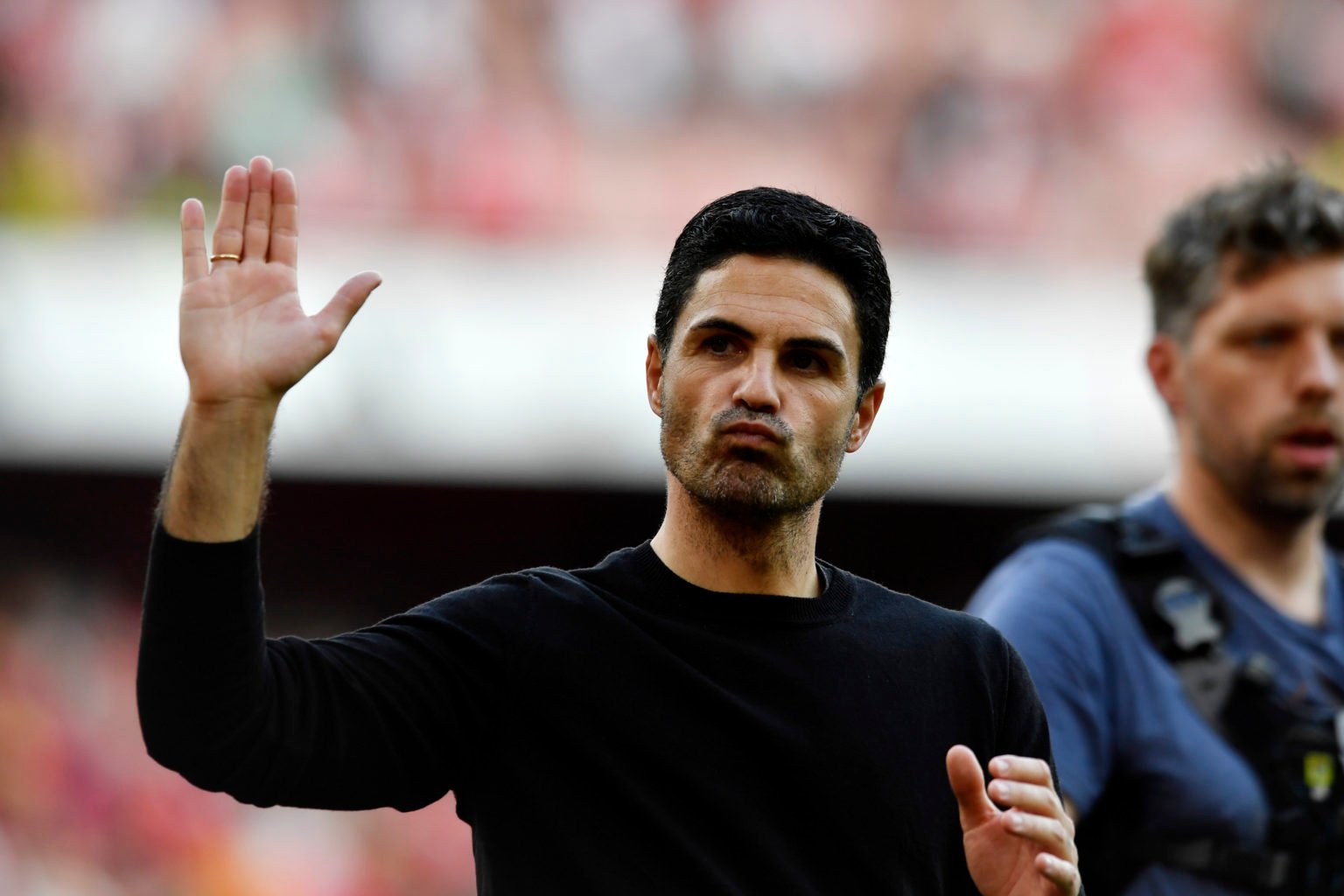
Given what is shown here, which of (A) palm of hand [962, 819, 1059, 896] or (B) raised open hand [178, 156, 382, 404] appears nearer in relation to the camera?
(B) raised open hand [178, 156, 382, 404]

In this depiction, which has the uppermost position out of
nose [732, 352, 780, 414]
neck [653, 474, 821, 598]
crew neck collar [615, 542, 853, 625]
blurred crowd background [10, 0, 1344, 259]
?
blurred crowd background [10, 0, 1344, 259]

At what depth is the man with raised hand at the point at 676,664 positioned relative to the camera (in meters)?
1.76

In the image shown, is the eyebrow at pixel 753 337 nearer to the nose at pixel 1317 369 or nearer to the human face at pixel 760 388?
the human face at pixel 760 388

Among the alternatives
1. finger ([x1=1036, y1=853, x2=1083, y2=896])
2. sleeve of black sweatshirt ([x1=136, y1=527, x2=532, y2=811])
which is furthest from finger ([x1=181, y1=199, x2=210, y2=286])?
finger ([x1=1036, y1=853, x2=1083, y2=896])

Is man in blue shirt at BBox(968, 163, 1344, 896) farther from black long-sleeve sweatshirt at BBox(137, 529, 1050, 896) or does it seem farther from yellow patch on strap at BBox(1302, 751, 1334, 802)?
black long-sleeve sweatshirt at BBox(137, 529, 1050, 896)

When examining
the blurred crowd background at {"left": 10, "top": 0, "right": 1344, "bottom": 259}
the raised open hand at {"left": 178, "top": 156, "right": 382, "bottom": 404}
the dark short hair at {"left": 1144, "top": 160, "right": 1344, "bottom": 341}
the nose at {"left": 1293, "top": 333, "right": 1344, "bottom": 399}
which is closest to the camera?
the raised open hand at {"left": 178, "top": 156, "right": 382, "bottom": 404}

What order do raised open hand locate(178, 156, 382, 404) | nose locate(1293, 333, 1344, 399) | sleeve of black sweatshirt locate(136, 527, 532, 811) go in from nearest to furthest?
sleeve of black sweatshirt locate(136, 527, 532, 811)
raised open hand locate(178, 156, 382, 404)
nose locate(1293, 333, 1344, 399)

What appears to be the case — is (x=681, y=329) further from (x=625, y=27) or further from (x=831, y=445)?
(x=625, y=27)

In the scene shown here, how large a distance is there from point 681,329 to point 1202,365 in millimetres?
1461

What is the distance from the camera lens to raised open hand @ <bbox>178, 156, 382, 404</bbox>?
71.4 inches

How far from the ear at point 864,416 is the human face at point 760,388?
0.04 metres

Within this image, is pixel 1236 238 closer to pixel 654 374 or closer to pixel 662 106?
pixel 654 374

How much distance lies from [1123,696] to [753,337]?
45.4 inches

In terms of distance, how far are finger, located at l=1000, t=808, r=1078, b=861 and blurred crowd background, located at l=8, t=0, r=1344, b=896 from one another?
629cm
